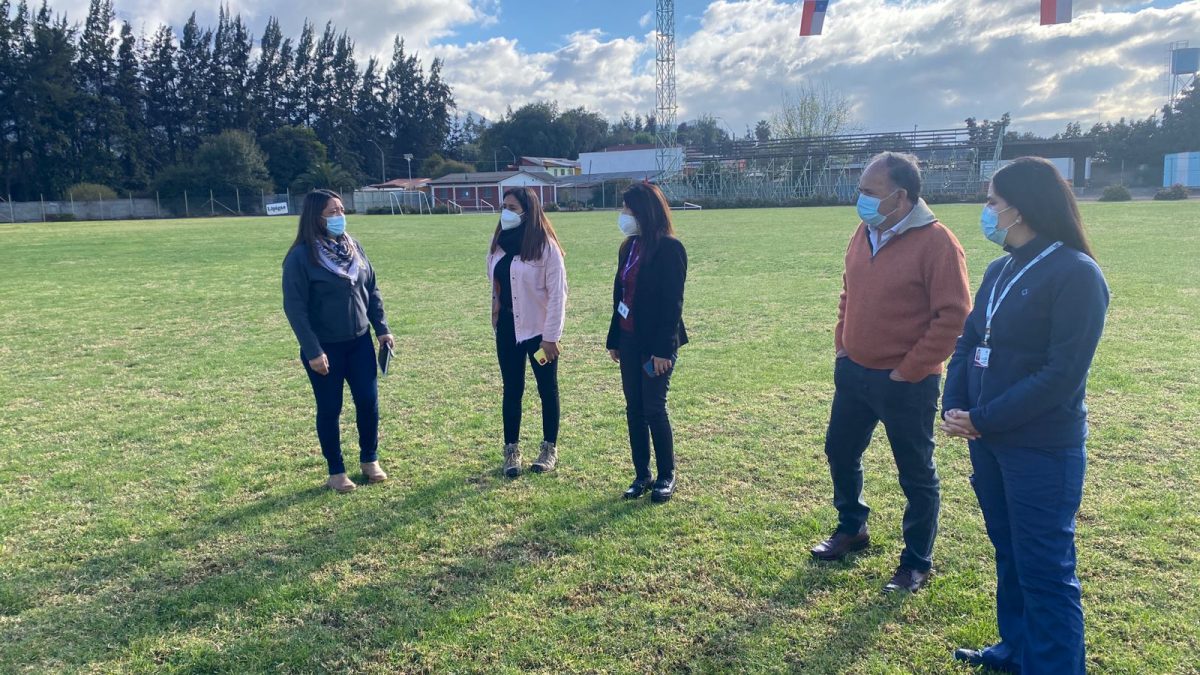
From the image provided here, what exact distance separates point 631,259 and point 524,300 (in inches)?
34.6

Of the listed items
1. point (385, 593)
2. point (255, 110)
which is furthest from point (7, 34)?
point (385, 593)

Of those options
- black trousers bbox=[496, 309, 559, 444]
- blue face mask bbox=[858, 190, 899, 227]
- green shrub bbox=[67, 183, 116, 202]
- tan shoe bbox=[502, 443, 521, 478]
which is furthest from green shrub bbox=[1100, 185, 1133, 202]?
green shrub bbox=[67, 183, 116, 202]

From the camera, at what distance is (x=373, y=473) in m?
5.27

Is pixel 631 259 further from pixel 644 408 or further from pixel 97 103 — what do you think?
pixel 97 103

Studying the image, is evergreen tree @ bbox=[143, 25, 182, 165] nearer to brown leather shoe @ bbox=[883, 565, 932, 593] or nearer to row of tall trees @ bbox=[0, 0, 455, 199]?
row of tall trees @ bbox=[0, 0, 455, 199]

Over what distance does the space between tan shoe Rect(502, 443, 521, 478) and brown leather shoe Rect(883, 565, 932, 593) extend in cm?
262

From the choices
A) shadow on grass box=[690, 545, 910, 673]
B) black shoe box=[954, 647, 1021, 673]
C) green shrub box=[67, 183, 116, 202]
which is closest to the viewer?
black shoe box=[954, 647, 1021, 673]

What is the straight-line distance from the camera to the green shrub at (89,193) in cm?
5950

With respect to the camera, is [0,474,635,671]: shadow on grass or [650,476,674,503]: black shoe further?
[650,476,674,503]: black shoe

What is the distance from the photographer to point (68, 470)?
555 centimetres

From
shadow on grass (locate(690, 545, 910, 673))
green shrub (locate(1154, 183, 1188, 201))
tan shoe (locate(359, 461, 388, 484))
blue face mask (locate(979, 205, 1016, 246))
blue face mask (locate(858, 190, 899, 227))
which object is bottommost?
shadow on grass (locate(690, 545, 910, 673))

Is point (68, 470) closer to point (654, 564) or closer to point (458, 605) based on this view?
point (458, 605)

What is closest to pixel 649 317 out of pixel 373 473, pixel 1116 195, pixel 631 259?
pixel 631 259

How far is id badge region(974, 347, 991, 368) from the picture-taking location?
279 centimetres
